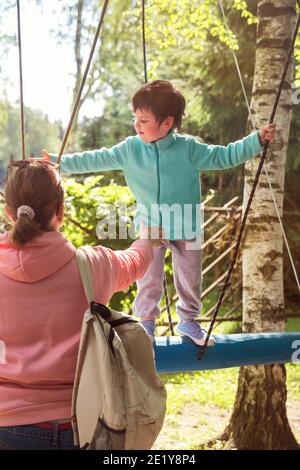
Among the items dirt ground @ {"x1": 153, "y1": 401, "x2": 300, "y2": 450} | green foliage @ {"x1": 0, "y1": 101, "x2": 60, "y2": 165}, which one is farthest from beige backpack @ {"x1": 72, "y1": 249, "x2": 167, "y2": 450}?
green foliage @ {"x1": 0, "y1": 101, "x2": 60, "y2": 165}

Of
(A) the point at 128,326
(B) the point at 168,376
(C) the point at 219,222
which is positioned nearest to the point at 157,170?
(A) the point at 128,326

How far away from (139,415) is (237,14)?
760 cm

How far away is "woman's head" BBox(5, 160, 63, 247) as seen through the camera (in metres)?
1.77

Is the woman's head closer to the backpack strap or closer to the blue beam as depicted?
the backpack strap

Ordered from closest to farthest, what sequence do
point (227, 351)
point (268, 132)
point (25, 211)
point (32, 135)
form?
point (25, 211), point (268, 132), point (227, 351), point (32, 135)

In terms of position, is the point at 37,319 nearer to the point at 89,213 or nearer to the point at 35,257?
the point at 35,257

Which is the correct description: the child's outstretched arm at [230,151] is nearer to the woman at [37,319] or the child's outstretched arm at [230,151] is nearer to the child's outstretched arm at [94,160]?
the child's outstretched arm at [94,160]

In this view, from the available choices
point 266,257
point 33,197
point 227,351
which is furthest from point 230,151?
point 266,257

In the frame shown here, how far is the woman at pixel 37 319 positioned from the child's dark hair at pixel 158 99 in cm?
86

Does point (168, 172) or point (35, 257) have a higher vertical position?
point (168, 172)

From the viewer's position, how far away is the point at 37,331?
1737 millimetres

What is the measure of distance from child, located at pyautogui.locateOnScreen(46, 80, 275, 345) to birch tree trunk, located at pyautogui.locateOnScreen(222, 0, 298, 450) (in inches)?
67.5

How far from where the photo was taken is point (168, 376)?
280 inches

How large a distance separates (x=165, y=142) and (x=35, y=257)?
107 centimetres
